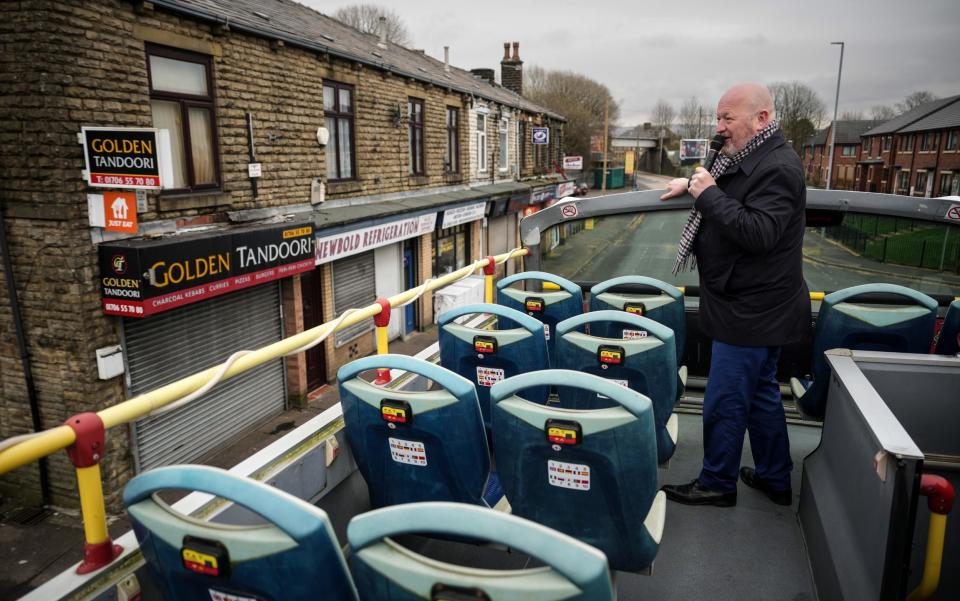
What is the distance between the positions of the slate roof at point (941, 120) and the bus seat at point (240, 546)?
48540 millimetres

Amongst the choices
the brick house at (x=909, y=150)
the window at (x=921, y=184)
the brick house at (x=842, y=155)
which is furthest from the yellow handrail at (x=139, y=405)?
the brick house at (x=842, y=155)

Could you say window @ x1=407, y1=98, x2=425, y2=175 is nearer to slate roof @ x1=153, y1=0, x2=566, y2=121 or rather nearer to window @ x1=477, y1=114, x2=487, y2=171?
slate roof @ x1=153, y1=0, x2=566, y2=121

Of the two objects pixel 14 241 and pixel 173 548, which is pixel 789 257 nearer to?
pixel 173 548

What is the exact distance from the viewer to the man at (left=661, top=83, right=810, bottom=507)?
289 cm

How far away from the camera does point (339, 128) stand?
1294 centimetres

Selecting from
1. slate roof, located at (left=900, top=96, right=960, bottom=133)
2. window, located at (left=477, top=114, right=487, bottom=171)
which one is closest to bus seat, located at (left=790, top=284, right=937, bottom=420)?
window, located at (left=477, top=114, right=487, bottom=171)

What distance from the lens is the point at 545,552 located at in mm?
1240

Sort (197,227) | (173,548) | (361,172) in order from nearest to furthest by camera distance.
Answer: (173,548) → (197,227) → (361,172)

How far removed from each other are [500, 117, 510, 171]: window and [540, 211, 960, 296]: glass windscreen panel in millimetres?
17514

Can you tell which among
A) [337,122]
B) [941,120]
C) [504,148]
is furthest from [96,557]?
[941,120]

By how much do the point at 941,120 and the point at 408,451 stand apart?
51.2 metres

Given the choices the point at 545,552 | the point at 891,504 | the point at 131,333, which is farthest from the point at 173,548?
the point at 131,333

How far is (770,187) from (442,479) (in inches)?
79.3

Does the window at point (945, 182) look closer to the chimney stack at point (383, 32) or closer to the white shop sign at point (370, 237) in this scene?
the chimney stack at point (383, 32)
